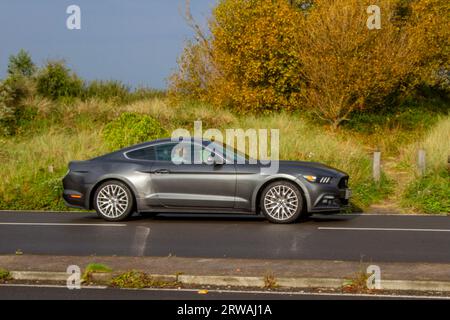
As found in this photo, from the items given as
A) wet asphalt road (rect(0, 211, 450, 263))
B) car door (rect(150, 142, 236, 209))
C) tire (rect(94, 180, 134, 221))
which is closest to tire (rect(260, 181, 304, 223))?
wet asphalt road (rect(0, 211, 450, 263))

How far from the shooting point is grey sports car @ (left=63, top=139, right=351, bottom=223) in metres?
13.9

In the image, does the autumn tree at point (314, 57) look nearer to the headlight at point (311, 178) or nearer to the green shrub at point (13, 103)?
the green shrub at point (13, 103)

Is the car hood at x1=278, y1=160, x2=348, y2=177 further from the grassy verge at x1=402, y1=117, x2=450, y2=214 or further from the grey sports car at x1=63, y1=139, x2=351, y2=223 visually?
the grassy verge at x1=402, y1=117, x2=450, y2=214

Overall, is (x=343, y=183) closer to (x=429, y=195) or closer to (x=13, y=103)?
(x=429, y=195)

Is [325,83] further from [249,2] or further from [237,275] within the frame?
[237,275]

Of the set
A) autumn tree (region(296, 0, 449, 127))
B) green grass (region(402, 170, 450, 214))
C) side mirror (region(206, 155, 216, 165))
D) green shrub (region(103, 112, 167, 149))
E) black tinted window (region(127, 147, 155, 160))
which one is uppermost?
autumn tree (region(296, 0, 449, 127))

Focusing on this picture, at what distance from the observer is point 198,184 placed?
14.1m

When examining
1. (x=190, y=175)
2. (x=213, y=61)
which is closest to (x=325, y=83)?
(x=213, y=61)

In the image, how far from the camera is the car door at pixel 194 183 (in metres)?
14.1

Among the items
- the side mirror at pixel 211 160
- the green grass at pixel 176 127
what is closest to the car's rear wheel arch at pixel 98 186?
the side mirror at pixel 211 160

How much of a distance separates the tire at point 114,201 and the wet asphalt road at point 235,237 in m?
0.22

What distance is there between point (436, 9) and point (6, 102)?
1753 centimetres

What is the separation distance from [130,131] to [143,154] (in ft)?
24.1

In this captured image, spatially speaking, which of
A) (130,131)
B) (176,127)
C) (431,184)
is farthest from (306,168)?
(176,127)
